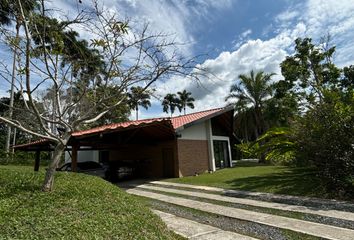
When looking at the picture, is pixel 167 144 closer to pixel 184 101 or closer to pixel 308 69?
pixel 308 69

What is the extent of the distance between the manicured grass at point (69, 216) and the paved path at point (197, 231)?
491 mm

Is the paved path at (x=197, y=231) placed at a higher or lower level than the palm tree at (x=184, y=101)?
lower

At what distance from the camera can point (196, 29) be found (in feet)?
24.9

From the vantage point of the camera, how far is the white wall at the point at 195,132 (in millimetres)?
17967

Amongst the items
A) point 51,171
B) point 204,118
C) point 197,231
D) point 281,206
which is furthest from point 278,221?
point 204,118

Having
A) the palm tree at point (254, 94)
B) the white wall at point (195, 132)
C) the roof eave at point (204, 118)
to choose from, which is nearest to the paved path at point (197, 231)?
the roof eave at point (204, 118)

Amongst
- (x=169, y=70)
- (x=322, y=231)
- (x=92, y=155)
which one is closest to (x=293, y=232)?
(x=322, y=231)

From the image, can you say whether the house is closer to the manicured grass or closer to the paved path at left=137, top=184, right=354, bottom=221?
the paved path at left=137, top=184, right=354, bottom=221

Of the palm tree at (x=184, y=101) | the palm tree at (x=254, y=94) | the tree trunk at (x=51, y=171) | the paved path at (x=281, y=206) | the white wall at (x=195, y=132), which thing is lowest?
the paved path at (x=281, y=206)

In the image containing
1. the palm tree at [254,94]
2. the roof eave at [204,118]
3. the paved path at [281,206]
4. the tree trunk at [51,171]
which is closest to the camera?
the tree trunk at [51,171]

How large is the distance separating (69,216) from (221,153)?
18.5 m

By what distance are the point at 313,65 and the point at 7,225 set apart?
23.4 metres

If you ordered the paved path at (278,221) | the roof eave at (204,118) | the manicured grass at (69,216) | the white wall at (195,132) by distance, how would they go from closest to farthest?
the manicured grass at (69,216)
the paved path at (278,221)
the roof eave at (204,118)
the white wall at (195,132)

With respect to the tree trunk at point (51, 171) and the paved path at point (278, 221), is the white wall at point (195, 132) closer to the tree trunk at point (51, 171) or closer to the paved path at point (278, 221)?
the paved path at point (278, 221)
